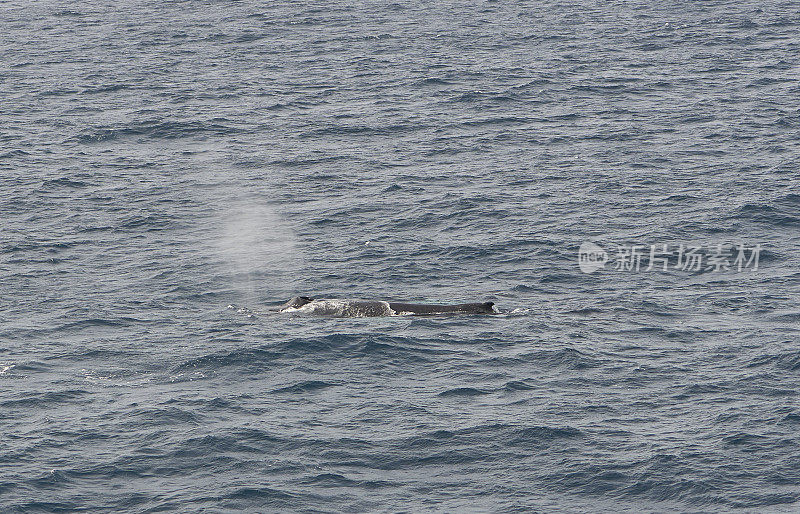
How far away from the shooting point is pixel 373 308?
8456cm

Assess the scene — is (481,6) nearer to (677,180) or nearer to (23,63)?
(23,63)

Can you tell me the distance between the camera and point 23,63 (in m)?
160

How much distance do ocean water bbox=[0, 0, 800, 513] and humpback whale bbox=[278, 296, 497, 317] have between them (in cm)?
117

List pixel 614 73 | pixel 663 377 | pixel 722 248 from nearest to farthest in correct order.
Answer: pixel 663 377 → pixel 722 248 → pixel 614 73

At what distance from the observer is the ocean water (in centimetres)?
6481

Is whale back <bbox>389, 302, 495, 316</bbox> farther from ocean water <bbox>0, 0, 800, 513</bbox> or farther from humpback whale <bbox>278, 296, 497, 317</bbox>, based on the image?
ocean water <bbox>0, 0, 800, 513</bbox>

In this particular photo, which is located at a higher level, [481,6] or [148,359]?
[481,6]

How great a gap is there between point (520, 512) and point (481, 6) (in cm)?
13365

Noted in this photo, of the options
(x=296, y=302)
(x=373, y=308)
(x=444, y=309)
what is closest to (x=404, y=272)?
(x=373, y=308)

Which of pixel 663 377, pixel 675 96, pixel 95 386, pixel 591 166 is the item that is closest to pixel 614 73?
pixel 675 96

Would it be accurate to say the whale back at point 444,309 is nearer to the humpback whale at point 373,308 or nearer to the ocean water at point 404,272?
the humpback whale at point 373,308

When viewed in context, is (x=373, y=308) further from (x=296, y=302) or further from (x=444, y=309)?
(x=296, y=302)

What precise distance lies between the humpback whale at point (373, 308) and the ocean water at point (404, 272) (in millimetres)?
1171

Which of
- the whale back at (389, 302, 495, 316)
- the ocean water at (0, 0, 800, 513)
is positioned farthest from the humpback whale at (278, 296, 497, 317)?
the ocean water at (0, 0, 800, 513)
